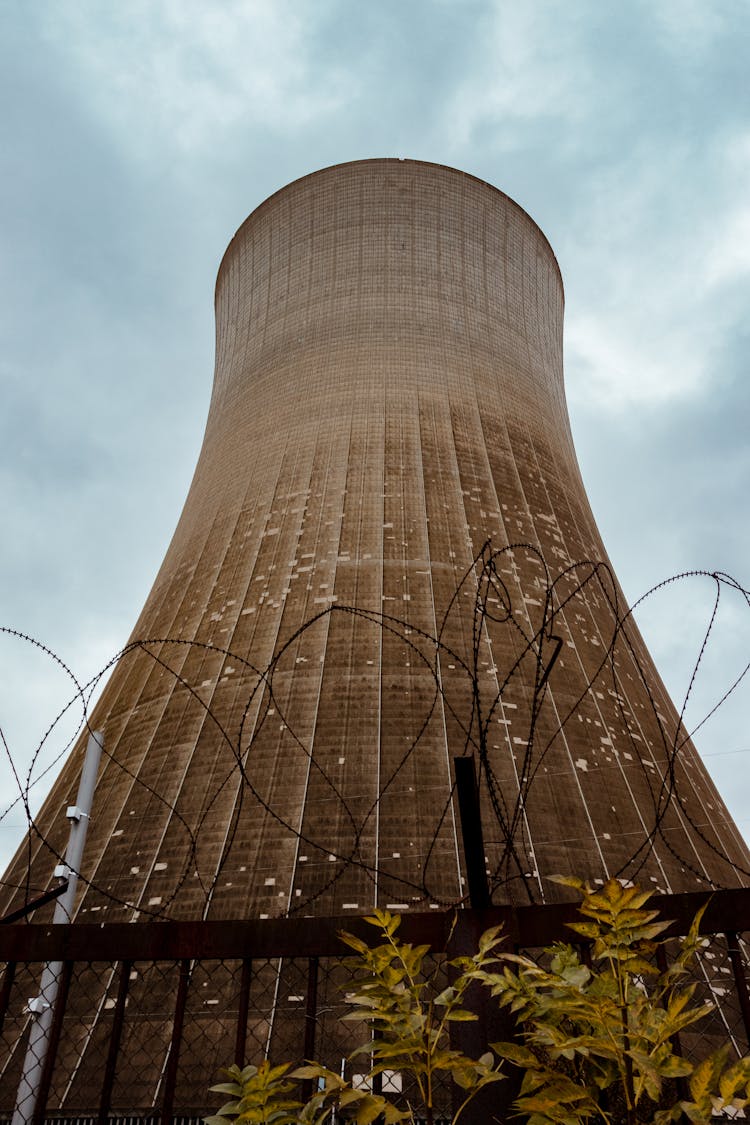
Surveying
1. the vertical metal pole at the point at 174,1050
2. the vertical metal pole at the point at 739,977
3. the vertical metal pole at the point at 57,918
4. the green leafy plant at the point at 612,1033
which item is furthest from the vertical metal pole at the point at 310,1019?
the vertical metal pole at the point at 57,918

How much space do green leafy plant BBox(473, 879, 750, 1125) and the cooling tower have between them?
169 cm

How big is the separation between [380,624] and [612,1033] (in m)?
2.34

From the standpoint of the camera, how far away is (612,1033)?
0.88 metres

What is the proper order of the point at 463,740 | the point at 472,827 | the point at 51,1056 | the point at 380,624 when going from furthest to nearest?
the point at 463,740 → the point at 380,624 → the point at 51,1056 → the point at 472,827

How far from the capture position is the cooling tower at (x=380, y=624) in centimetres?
438

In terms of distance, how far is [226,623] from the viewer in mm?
5715

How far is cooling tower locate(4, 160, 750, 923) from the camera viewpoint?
172 inches

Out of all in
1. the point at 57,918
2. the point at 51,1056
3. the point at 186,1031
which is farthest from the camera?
the point at 186,1031

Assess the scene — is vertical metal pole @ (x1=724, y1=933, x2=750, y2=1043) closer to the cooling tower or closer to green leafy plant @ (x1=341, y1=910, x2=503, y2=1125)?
green leafy plant @ (x1=341, y1=910, x2=503, y2=1125)

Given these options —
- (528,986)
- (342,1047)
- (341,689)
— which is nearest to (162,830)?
(341,689)

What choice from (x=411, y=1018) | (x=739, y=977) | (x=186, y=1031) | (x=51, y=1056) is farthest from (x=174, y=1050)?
(x=186, y=1031)

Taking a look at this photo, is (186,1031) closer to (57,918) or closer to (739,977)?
(57,918)

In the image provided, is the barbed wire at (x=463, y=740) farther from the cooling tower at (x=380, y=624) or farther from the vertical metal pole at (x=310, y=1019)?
the vertical metal pole at (x=310, y=1019)

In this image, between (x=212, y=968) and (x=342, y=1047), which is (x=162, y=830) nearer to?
(x=212, y=968)
